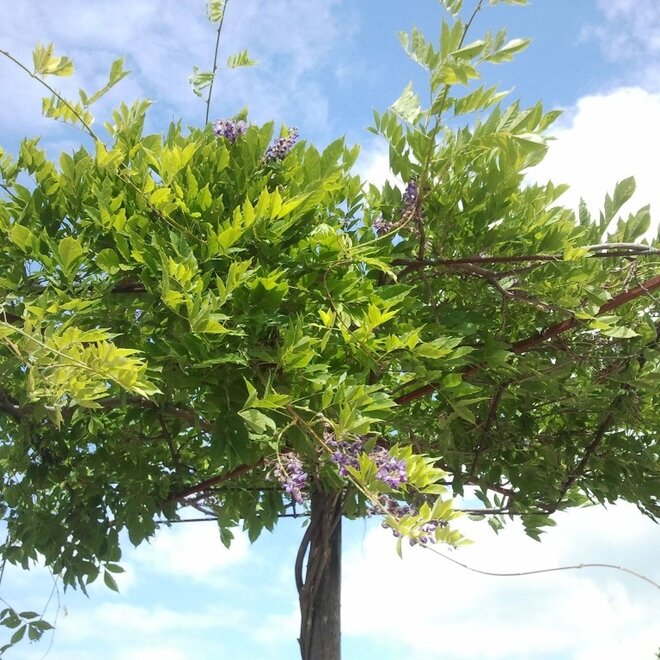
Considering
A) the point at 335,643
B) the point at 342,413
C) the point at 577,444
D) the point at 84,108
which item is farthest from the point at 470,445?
the point at 84,108

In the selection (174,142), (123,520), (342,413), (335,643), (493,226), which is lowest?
(335,643)

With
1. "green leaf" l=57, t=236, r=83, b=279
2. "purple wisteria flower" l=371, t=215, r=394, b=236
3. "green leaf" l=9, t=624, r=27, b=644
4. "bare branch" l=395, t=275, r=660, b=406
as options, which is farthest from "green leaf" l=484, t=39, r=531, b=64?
"green leaf" l=9, t=624, r=27, b=644

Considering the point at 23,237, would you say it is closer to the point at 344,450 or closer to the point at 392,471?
the point at 344,450

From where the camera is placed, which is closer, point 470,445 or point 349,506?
point 349,506

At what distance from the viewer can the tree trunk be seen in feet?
9.03

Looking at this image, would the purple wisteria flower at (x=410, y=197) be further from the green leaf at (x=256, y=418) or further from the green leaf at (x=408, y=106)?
the green leaf at (x=256, y=418)

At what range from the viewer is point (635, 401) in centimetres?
265

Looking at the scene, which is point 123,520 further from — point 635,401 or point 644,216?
point 644,216

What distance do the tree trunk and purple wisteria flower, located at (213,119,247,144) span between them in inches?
46.9

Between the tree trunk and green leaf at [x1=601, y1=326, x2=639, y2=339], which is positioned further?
the tree trunk

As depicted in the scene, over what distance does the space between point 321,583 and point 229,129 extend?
1537 mm

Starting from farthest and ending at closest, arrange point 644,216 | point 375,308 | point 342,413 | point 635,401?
point 635,401
point 644,216
point 375,308
point 342,413

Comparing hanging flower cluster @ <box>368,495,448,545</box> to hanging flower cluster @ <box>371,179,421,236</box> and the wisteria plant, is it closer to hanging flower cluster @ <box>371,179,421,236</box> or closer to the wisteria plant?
the wisteria plant

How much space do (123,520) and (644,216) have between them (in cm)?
194
